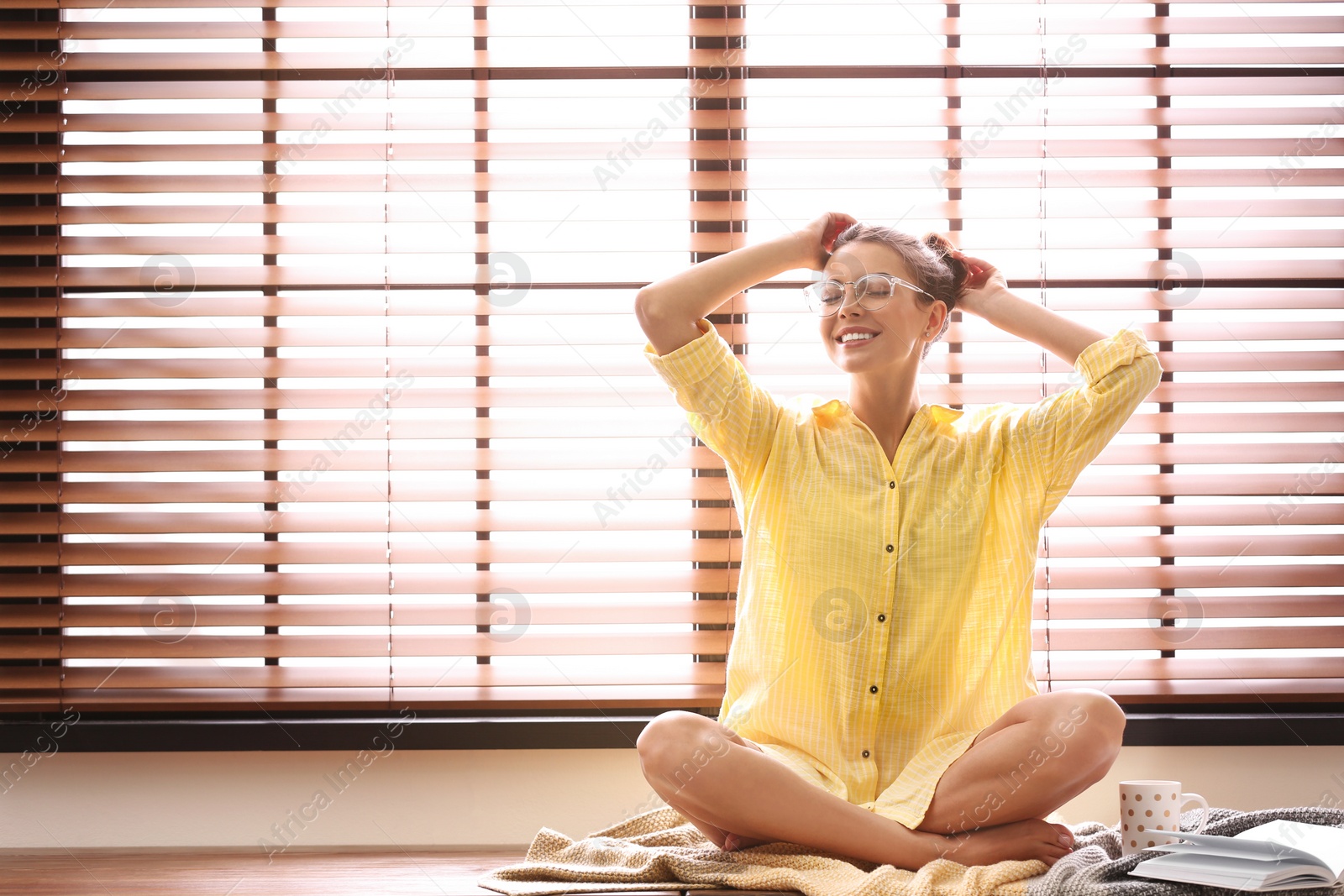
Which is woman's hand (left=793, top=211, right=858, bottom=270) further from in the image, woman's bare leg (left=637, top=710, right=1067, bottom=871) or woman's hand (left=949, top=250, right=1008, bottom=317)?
woman's bare leg (left=637, top=710, right=1067, bottom=871)

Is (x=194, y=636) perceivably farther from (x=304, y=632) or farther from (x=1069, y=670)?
(x=1069, y=670)

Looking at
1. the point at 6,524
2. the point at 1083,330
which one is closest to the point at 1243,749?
the point at 1083,330

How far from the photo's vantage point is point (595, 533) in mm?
2014

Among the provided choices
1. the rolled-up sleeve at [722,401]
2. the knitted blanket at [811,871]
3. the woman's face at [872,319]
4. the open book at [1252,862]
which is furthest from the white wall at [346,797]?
the woman's face at [872,319]

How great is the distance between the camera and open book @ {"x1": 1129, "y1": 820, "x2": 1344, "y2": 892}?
51.4 inches

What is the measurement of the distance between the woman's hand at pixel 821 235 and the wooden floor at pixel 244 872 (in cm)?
120

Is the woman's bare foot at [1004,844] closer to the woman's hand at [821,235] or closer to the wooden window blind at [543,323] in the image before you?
the wooden window blind at [543,323]

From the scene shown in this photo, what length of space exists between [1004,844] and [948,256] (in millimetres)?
1001

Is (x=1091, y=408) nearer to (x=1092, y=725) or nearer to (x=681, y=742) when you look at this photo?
(x=1092, y=725)

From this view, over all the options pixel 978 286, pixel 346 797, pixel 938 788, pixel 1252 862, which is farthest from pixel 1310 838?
pixel 346 797

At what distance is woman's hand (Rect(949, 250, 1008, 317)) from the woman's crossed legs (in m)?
0.71

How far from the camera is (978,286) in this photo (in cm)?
176

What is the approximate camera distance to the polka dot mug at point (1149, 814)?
1486 mm

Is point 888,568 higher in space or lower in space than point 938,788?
higher
